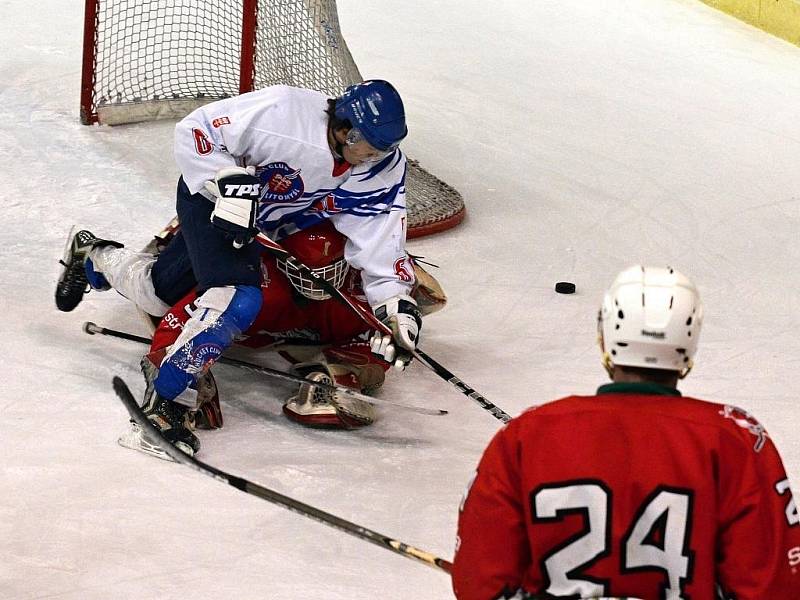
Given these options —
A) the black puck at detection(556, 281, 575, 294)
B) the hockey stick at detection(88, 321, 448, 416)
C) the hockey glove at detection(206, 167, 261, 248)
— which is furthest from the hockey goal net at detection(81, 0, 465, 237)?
the hockey glove at detection(206, 167, 261, 248)

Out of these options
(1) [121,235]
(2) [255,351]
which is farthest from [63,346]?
(1) [121,235]

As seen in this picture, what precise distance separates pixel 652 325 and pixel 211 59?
428cm

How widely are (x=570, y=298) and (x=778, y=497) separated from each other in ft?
8.85

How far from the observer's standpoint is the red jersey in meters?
1.67

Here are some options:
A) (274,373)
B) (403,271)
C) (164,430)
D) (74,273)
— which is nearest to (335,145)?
(403,271)

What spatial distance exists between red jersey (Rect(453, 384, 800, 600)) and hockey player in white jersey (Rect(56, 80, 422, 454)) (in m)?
1.56

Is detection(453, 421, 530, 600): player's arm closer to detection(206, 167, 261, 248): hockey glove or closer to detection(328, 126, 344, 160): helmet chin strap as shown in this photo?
detection(206, 167, 261, 248): hockey glove

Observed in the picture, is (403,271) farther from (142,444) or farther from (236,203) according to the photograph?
(142,444)

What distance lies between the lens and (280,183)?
11.3 feet

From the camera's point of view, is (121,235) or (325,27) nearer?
(121,235)

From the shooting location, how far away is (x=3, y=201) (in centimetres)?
473

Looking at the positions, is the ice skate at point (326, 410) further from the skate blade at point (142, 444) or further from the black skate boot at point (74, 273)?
the black skate boot at point (74, 273)

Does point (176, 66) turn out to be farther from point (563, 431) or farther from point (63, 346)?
point (563, 431)

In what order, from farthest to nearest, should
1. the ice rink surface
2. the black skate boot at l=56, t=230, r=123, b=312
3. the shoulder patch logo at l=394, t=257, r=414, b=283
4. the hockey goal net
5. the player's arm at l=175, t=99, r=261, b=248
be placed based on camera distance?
the hockey goal net → the black skate boot at l=56, t=230, r=123, b=312 → the shoulder patch logo at l=394, t=257, r=414, b=283 → the player's arm at l=175, t=99, r=261, b=248 → the ice rink surface
